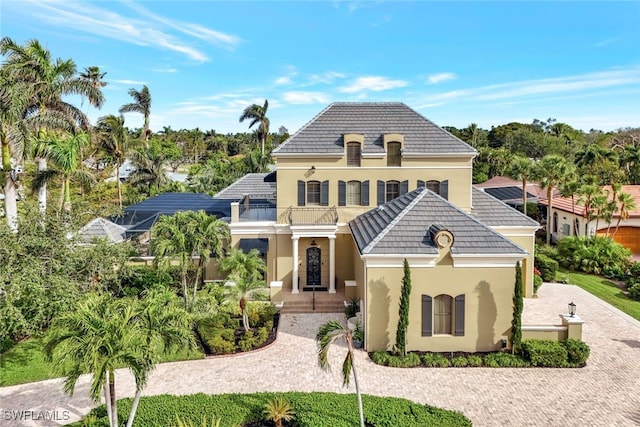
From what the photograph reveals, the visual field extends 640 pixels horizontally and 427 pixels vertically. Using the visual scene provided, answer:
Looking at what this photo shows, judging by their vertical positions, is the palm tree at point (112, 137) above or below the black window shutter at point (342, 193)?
above

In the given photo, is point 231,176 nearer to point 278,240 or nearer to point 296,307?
point 278,240

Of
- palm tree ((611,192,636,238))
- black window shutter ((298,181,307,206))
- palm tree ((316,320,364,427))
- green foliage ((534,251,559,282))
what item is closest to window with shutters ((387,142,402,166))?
black window shutter ((298,181,307,206))

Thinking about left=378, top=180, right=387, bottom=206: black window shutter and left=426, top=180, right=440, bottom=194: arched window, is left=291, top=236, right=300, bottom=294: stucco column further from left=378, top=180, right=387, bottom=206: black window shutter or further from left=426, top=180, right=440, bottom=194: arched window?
left=426, top=180, right=440, bottom=194: arched window

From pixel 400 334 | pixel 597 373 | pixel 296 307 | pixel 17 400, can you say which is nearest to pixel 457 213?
pixel 400 334

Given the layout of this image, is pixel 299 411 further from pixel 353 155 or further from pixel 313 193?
pixel 353 155

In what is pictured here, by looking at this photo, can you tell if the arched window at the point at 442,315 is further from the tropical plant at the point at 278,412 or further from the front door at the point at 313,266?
the front door at the point at 313,266

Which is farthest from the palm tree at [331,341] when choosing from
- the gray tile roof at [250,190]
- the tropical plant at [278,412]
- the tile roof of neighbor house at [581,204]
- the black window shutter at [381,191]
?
the tile roof of neighbor house at [581,204]
